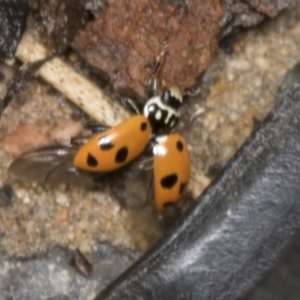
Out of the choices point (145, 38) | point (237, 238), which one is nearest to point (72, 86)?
point (145, 38)

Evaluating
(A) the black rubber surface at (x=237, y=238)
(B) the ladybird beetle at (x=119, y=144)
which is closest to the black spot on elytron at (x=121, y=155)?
(B) the ladybird beetle at (x=119, y=144)

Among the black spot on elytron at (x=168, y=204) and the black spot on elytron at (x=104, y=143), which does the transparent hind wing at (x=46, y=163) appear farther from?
the black spot on elytron at (x=168, y=204)

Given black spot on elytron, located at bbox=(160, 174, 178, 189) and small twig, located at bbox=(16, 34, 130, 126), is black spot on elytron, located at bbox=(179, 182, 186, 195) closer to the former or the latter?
black spot on elytron, located at bbox=(160, 174, 178, 189)

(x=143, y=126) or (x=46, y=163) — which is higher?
(x=143, y=126)

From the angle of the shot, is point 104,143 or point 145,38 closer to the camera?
point 104,143

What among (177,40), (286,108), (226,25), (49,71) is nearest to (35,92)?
(49,71)

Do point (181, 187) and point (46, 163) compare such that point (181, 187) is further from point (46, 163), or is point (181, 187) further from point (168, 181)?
point (46, 163)
